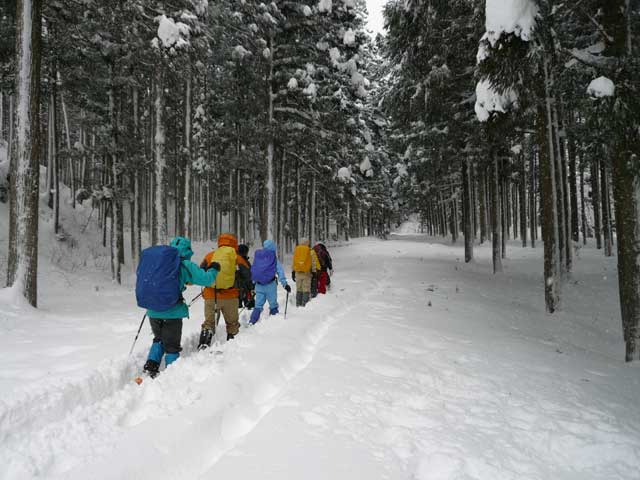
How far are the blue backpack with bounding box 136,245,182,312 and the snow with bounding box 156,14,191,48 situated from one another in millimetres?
10828

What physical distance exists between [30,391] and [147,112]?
29.2 m

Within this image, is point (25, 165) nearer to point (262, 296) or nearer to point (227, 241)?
point (227, 241)

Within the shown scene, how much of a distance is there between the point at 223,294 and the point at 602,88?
7.51 metres

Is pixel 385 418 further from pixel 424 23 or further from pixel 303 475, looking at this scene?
pixel 424 23

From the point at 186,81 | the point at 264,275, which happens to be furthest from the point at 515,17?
the point at 186,81

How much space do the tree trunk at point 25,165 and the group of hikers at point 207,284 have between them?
452cm

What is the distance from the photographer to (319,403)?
4215mm

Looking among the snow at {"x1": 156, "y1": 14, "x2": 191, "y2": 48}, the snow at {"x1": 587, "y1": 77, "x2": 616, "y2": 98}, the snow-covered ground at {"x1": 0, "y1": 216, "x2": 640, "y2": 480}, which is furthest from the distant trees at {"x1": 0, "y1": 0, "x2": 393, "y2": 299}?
the snow at {"x1": 587, "y1": 77, "x2": 616, "y2": 98}

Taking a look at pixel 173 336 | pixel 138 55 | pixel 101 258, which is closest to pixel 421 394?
pixel 173 336

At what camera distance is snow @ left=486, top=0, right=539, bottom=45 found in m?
7.63

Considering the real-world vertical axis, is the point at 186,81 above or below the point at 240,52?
below

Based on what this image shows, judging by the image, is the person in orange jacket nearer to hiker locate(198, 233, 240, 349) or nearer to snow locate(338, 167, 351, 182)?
hiker locate(198, 233, 240, 349)

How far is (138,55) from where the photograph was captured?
1523cm

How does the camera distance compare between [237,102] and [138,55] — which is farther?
[237,102]
